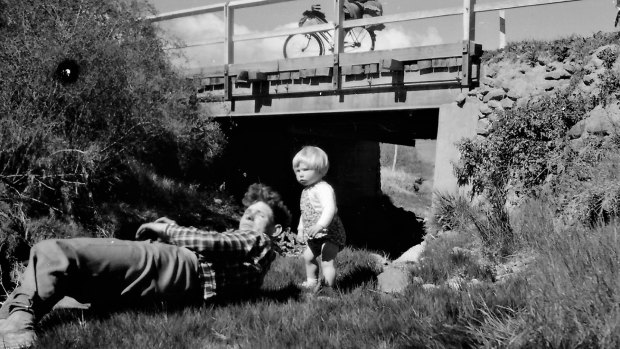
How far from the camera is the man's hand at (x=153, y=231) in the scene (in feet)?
13.1

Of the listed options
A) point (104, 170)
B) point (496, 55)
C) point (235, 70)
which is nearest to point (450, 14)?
point (496, 55)

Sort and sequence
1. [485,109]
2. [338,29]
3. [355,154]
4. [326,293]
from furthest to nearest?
[355,154], [338,29], [485,109], [326,293]

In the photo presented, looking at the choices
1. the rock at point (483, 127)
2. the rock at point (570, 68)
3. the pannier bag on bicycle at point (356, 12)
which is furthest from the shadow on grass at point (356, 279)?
the pannier bag on bicycle at point (356, 12)

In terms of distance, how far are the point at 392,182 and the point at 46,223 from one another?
2274 centimetres

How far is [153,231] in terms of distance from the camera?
13.3ft

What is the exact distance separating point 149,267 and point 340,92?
264 inches

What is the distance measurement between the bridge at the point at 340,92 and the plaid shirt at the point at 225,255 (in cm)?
472

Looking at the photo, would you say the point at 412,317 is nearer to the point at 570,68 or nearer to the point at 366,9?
the point at 570,68

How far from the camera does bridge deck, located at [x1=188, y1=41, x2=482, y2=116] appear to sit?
8.85 m

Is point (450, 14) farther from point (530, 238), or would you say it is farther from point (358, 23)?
point (530, 238)

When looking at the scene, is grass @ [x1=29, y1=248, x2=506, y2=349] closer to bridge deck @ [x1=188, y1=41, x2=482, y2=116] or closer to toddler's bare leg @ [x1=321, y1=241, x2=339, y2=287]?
toddler's bare leg @ [x1=321, y1=241, x2=339, y2=287]

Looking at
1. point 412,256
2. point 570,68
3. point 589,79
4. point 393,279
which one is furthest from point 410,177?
point 393,279

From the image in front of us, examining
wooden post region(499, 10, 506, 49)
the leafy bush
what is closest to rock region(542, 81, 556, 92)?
wooden post region(499, 10, 506, 49)

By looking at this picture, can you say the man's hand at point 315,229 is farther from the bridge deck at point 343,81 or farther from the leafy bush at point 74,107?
the bridge deck at point 343,81
